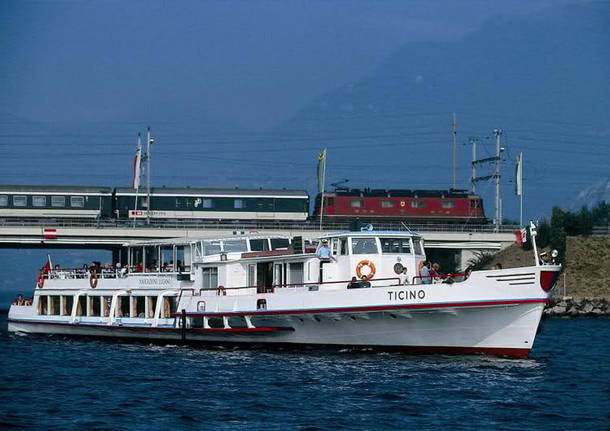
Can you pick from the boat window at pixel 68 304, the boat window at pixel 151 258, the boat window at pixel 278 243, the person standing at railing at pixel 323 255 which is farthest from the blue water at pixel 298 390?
the boat window at pixel 68 304

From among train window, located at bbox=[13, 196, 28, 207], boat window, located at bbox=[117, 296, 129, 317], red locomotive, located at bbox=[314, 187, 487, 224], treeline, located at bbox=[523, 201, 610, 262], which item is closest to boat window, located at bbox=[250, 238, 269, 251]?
boat window, located at bbox=[117, 296, 129, 317]

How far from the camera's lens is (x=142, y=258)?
51844 mm

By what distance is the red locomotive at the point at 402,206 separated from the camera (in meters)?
97.1

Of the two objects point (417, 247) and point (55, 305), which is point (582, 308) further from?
point (55, 305)

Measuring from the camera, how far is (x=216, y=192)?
9775cm

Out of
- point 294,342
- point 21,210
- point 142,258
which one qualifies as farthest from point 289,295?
point 21,210

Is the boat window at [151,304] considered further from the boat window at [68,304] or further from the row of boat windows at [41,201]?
the row of boat windows at [41,201]

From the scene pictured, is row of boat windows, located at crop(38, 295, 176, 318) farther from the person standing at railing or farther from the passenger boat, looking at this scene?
the person standing at railing

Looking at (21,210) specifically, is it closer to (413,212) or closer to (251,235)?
(413,212)

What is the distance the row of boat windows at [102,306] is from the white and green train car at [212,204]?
38.9 meters

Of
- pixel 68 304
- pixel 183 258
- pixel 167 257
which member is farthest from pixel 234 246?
pixel 68 304

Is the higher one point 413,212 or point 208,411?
point 413,212

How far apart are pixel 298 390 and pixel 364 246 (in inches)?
441

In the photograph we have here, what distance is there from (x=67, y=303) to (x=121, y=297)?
5.02 meters
